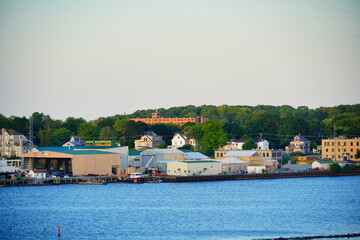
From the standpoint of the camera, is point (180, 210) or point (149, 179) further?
point (149, 179)

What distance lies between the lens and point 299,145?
92812mm

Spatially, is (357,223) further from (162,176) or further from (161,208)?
(162,176)

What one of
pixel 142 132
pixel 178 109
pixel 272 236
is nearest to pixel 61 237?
pixel 272 236

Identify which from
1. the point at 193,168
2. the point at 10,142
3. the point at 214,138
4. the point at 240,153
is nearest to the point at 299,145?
the point at 214,138

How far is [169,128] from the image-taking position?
108m

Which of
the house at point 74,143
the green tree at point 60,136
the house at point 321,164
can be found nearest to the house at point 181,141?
the house at point 74,143

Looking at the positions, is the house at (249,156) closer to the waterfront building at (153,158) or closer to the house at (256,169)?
the house at (256,169)

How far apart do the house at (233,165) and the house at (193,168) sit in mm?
3006

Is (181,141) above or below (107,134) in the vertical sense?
below

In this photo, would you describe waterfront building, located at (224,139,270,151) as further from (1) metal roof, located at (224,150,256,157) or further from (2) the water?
(2) the water

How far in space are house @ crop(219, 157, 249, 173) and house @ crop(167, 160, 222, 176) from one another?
3006mm

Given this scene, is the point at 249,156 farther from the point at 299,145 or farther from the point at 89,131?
the point at 89,131

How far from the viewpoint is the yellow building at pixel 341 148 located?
82.3 m

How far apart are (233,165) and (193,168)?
674 cm
